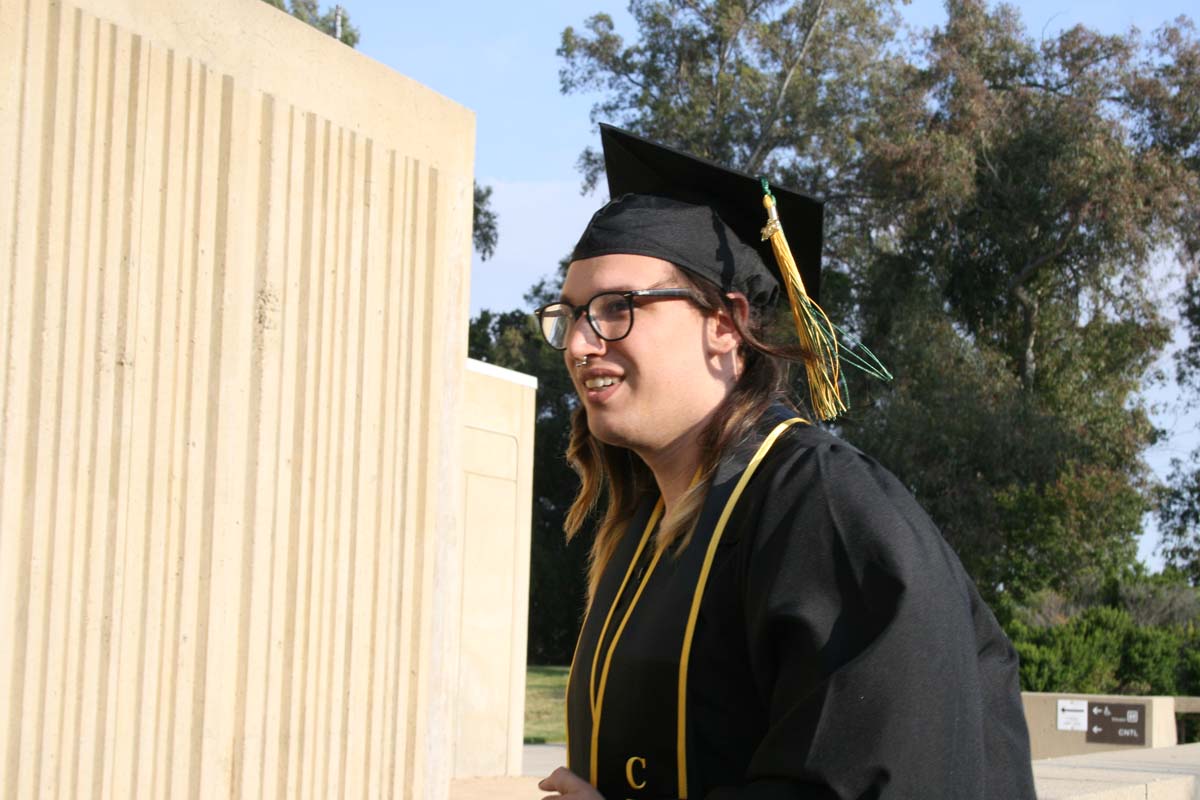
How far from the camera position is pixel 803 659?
1.61 meters

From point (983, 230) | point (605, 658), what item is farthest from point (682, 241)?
point (983, 230)

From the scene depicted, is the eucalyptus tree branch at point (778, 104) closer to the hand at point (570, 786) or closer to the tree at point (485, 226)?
the tree at point (485, 226)

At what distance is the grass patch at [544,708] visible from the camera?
19969 millimetres

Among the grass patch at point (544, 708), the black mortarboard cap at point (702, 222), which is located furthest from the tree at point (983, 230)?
the black mortarboard cap at point (702, 222)

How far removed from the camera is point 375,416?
5.61 m

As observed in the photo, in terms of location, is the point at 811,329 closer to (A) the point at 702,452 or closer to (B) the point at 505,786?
(A) the point at 702,452

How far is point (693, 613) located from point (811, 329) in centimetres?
61

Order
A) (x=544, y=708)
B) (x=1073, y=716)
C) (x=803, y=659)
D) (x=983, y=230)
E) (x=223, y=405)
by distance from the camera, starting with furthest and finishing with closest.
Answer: (x=983, y=230) < (x=544, y=708) < (x=1073, y=716) < (x=223, y=405) < (x=803, y=659)

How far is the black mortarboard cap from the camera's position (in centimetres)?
216

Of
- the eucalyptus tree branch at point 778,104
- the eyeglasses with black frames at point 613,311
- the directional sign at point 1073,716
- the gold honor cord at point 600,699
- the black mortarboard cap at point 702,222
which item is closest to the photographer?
the gold honor cord at point 600,699

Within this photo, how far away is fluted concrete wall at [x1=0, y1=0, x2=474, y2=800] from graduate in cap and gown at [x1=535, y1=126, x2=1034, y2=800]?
2.52 metres

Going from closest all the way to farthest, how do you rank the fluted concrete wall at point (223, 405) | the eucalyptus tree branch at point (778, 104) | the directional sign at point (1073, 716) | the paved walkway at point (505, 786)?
the fluted concrete wall at point (223, 405) → the paved walkway at point (505, 786) → the directional sign at point (1073, 716) → the eucalyptus tree branch at point (778, 104)

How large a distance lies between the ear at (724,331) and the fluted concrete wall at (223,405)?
286 cm

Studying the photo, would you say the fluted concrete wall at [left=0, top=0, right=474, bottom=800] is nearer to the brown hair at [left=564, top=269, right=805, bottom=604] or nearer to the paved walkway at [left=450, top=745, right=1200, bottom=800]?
the brown hair at [left=564, top=269, right=805, bottom=604]
